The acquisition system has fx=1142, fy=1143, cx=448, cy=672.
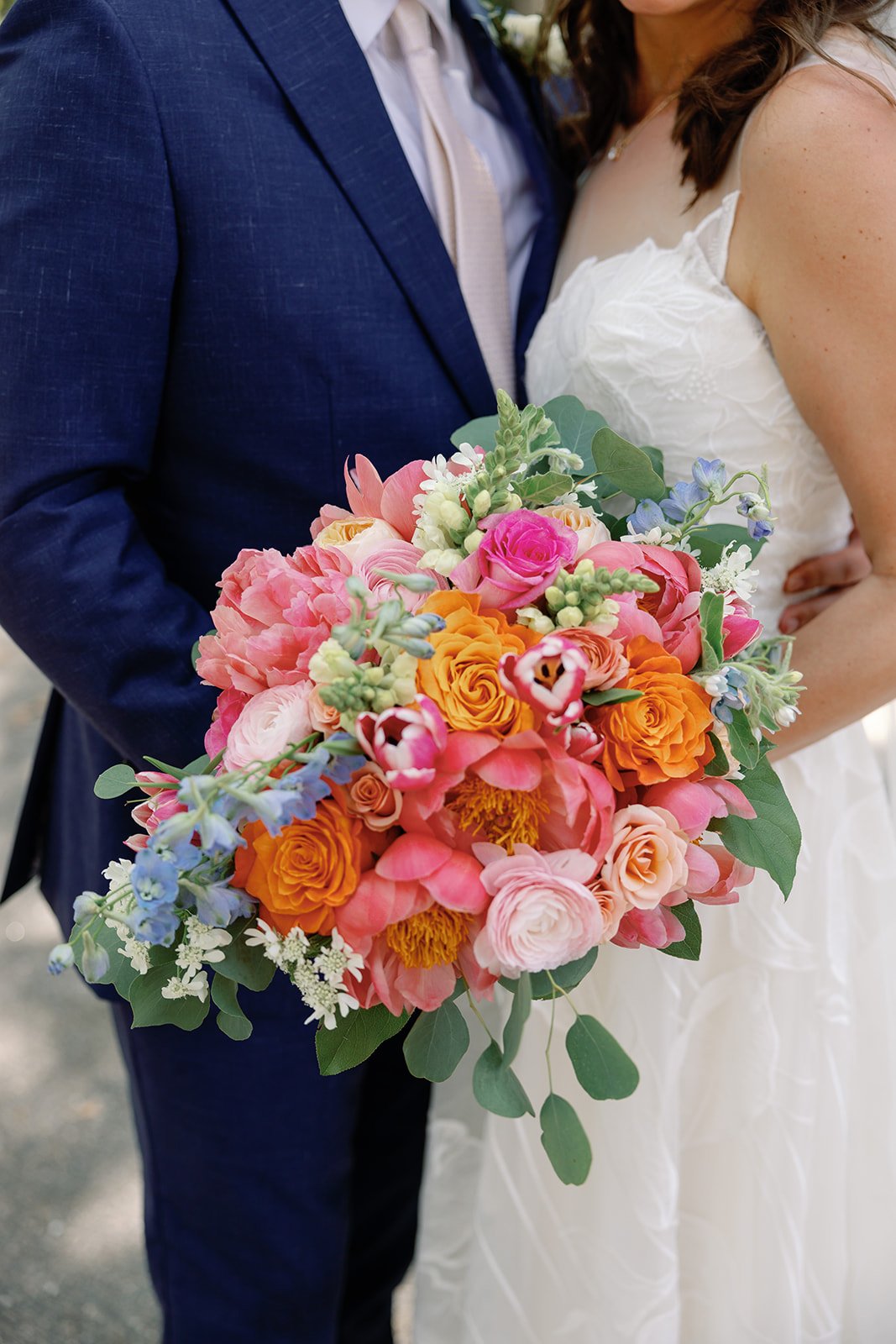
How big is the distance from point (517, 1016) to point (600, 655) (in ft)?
1.00

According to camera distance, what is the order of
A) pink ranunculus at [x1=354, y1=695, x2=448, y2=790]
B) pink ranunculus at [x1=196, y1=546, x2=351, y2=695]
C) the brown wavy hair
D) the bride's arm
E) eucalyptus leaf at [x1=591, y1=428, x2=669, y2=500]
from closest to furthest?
pink ranunculus at [x1=354, y1=695, x2=448, y2=790], pink ranunculus at [x1=196, y1=546, x2=351, y2=695], eucalyptus leaf at [x1=591, y1=428, x2=669, y2=500], the bride's arm, the brown wavy hair

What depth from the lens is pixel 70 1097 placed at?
110 inches

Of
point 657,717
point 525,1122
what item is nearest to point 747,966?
point 525,1122

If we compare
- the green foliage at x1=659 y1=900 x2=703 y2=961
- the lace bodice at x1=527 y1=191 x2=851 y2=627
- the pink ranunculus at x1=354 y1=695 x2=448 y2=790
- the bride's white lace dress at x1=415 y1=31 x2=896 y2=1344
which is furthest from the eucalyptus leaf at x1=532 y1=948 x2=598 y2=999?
the lace bodice at x1=527 y1=191 x2=851 y2=627

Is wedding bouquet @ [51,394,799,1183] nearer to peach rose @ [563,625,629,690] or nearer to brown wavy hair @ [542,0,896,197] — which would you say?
peach rose @ [563,625,629,690]

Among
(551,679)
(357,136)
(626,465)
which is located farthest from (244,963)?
(357,136)

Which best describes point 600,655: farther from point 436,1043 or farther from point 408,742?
point 436,1043

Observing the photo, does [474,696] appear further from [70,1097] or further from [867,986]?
[70,1097]

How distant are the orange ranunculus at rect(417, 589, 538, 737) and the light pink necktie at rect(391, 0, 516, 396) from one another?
0.78 m

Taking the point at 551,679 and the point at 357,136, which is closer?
the point at 551,679

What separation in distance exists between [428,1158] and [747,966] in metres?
0.67

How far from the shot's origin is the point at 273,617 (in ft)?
3.35

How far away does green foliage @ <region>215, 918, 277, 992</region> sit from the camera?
0.99 m

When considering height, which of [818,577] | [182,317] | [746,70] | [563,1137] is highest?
[182,317]
